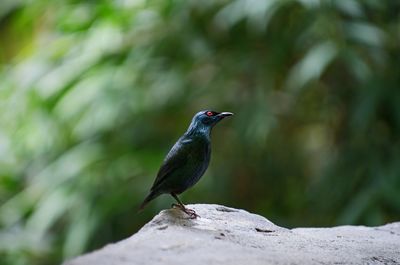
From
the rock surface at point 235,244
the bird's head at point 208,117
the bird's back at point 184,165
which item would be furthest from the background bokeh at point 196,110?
the bird's back at point 184,165

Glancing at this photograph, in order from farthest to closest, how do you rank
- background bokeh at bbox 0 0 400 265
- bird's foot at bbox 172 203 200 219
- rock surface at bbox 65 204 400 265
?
background bokeh at bbox 0 0 400 265, bird's foot at bbox 172 203 200 219, rock surface at bbox 65 204 400 265

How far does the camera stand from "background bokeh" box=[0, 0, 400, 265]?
15.4 feet

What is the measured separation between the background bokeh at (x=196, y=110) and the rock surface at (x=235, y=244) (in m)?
1.72

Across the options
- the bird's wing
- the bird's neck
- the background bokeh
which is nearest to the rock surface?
the bird's wing

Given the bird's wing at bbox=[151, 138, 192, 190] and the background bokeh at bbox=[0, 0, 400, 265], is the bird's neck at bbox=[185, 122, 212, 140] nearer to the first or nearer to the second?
the bird's wing at bbox=[151, 138, 192, 190]

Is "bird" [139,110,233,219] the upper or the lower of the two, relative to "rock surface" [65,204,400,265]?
upper

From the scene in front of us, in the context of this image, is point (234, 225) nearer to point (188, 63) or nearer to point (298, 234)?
point (298, 234)

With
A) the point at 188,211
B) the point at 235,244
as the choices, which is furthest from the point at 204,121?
the point at 235,244

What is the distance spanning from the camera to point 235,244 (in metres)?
2.34

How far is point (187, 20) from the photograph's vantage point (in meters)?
5.22

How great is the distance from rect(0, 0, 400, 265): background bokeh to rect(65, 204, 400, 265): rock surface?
5.66 feet

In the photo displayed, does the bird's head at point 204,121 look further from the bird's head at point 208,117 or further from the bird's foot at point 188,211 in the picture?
the bird's foot at point 188,211

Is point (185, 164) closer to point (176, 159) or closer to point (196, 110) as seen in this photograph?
point (176, 159)

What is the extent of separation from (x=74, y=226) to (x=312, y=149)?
2.00 m
